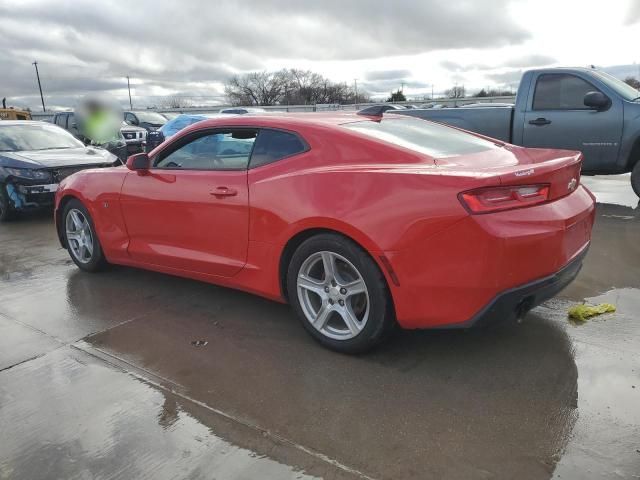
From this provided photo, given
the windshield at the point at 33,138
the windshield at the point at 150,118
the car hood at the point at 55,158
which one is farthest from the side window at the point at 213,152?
the windshield at the point at 150,118

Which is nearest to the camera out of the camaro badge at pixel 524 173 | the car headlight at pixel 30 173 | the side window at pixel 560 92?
the camaro badge at pixel 524 173

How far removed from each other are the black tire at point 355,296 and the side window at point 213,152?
0.82m

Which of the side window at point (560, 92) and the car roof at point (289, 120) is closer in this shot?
the car roof at point (289, 120)

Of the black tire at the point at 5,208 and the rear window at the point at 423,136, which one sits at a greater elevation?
the rear window at the point at 423,136

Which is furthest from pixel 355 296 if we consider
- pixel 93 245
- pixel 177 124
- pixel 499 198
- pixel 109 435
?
pixel 177 124

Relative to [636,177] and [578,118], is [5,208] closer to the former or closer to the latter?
[578,118]

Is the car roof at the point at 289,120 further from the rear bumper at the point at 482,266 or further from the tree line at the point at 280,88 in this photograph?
the tree line at the point at 280,88

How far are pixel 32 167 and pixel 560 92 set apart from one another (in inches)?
297

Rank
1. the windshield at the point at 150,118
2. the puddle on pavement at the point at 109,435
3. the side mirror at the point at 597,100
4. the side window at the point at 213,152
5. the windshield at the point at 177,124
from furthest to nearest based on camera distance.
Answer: the windshield at the point at 150,118, the windshield at the point at 177,124, the side mirror at the point at 597,100, the side window at the point at 213,152, the puddle on pavement at the point at 109,435

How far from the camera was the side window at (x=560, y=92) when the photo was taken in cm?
745

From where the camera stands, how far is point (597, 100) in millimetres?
7074

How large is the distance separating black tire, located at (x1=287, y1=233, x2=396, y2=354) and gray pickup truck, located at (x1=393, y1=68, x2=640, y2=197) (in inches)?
213

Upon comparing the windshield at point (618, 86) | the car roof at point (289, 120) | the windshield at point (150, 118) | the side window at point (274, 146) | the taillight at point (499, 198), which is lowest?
the windshield at point (150, 118)

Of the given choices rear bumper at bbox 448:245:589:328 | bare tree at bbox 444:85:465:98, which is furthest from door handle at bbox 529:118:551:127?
bare tree at bbox 444:85:465:98
